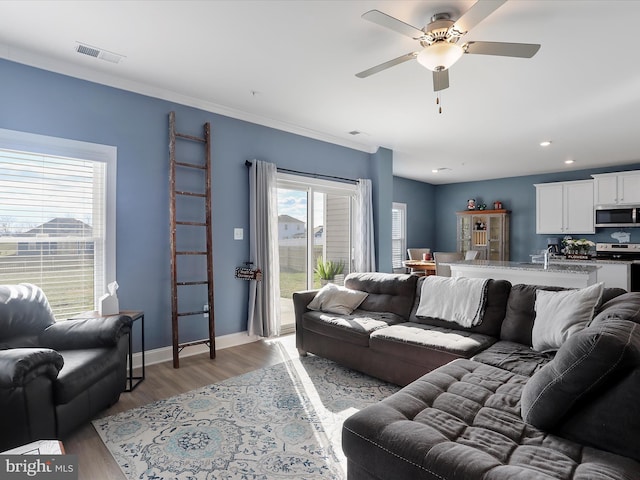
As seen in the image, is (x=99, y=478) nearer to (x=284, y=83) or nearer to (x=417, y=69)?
(x=284, y=83)

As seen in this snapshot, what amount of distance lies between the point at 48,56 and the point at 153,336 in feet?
8.69

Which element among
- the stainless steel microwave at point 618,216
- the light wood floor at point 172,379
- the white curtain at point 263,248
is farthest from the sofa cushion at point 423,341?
the stainless steel microwave at point 618,216

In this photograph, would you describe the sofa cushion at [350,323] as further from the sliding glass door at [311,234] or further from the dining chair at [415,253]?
the dining chair at [415,253]

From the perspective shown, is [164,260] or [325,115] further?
[325,115]

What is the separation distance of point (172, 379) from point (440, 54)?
3348 mm

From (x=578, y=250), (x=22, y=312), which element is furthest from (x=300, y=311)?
(x=578, y=250)

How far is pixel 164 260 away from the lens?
370 centimetres

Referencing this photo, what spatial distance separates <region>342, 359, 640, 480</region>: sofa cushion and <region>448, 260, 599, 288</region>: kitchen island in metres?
2.72

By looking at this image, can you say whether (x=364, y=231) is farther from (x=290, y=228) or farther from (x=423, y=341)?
(x=423, y=341)

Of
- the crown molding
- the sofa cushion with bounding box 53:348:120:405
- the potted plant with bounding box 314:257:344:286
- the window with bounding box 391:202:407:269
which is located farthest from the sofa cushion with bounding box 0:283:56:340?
the window with bounding box 391:202:407:269

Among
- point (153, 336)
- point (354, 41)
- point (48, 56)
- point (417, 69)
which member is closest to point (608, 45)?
point (417, 69)

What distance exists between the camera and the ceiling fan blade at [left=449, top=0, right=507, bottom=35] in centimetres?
186

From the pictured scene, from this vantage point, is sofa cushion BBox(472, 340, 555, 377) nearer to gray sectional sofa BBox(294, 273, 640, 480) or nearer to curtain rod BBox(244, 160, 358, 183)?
gray sectional sofa BBox(294, 273, 640, 480)

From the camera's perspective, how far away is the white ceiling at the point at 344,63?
2.36 meters
